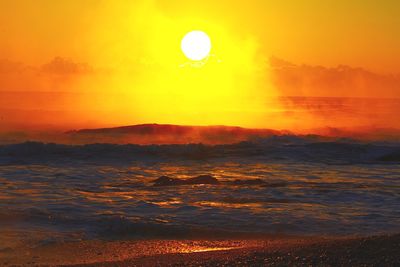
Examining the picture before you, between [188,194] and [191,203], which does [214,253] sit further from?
[188,194]

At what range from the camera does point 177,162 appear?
93.2ft

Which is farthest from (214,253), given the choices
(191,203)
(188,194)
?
(188,194)

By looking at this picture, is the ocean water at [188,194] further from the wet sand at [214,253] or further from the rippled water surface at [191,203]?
the wet sand at [214,253]

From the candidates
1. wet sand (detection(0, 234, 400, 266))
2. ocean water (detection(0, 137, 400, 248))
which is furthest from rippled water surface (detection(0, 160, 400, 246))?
wet sand (detection(0, 234, 400, 266))

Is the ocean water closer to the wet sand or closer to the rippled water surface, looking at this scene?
the rippled water surface

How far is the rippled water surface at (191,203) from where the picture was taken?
12.9m

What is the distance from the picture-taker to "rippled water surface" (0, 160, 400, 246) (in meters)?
12.9

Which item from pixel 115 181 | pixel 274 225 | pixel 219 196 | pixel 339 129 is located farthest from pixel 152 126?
pixel 274 225

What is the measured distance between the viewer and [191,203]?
16.0 metres

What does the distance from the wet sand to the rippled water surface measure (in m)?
0.83

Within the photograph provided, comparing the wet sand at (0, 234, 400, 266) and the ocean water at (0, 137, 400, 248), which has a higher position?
the ocean water at (0, 137, 400, 248)

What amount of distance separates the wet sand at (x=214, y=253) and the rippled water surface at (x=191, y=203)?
0.83 metres

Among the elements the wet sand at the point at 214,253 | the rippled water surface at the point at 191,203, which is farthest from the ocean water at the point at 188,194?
the wet sand at the point at 214,253

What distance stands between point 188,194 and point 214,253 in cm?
711
